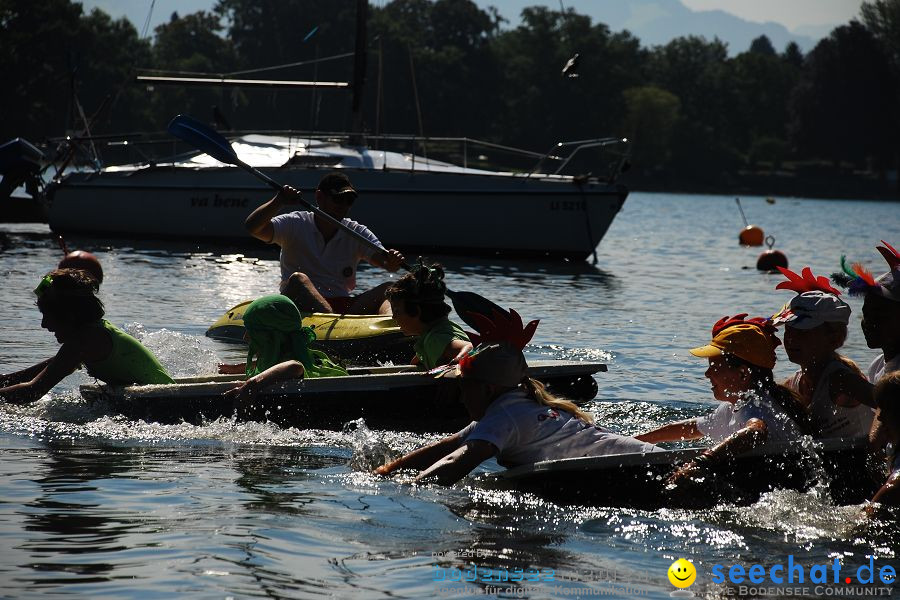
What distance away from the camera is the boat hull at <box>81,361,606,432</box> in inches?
318

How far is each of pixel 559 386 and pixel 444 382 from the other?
0.98 meters

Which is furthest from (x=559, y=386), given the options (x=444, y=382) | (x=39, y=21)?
(x=39, y=21)

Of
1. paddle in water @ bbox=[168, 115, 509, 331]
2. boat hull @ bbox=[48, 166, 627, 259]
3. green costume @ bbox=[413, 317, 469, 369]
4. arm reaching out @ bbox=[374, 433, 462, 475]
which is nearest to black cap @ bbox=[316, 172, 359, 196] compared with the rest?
paddle in water @ bbox=[168, 115, 509, 331]

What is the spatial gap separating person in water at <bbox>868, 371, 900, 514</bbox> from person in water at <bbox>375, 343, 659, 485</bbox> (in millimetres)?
1048

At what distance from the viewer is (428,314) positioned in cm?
819

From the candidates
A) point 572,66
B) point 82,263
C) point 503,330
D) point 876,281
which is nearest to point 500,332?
point 503,330

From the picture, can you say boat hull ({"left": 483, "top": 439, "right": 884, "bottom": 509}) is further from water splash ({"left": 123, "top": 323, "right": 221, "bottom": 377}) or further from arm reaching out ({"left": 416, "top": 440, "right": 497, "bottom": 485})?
water splash ({"left": 123, "top": 323, "right": 221, "bottom": 377})

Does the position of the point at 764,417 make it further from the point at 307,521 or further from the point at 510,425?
the point at 307,521

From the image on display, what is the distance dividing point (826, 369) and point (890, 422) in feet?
1.96

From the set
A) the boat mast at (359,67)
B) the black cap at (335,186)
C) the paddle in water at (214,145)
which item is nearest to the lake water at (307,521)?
the paddle in water at (214,145)

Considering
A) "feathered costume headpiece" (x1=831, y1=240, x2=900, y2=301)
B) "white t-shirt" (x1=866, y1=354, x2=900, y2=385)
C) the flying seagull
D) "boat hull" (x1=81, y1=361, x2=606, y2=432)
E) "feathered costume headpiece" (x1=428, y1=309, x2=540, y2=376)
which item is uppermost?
the flying seagull

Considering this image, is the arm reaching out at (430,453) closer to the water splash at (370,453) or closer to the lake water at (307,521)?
the lake water at (307,521)

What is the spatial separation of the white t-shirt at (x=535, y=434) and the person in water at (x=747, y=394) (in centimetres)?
35

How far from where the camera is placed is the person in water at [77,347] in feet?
25.6
